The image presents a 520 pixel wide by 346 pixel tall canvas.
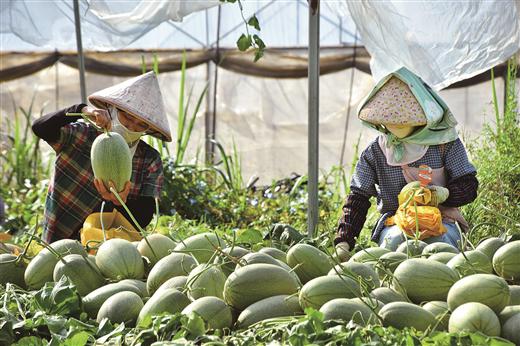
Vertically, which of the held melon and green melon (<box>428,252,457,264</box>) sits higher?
the held melon

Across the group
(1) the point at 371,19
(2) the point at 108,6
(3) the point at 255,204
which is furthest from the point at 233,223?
(1) the point at 371,19

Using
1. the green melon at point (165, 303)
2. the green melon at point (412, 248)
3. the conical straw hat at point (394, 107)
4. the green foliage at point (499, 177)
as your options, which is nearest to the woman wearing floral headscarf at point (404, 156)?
the conical straw hat at point (394, 107)

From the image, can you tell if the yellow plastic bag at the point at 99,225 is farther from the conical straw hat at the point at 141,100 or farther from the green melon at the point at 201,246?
the green melon at the point at 201,246

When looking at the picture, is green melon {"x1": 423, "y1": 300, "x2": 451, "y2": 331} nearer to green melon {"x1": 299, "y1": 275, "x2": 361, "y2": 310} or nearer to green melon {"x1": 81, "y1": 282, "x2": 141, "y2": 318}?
green melon {"x1": 299, "y1": 275, "x2": 361, "y2": 310}

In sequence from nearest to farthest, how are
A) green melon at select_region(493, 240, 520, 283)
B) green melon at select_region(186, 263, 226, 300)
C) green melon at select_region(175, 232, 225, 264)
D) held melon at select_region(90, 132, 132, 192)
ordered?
green melon at select_region(186, 263, 226, 300)
green melon at select_region(493, 240, 520, 283)
green melon at select_region(175, 232, 225, 264)
held melon at select_region(90, 132, 132, 192)

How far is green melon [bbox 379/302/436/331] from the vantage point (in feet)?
5.17

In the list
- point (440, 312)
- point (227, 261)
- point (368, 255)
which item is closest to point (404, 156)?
point (368, 255)

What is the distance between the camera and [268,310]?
5.40 feet

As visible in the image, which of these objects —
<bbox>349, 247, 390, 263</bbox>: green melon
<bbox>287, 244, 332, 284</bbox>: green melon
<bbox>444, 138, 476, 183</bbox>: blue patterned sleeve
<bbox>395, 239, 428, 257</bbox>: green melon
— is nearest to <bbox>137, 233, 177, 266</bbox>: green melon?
<bbox>287, 244, 332, 284</bbox>: green melon

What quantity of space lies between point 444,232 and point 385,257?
5.20ft

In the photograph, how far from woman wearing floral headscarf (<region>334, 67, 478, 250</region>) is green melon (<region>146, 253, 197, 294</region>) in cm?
170

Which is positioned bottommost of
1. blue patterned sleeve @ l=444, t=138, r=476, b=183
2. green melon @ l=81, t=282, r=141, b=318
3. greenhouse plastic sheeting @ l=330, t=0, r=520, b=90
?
green melon @ l=81, t=282, r=141, b=318

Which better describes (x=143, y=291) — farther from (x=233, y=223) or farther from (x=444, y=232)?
(x=233, y=223)

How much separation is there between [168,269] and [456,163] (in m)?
2.00
